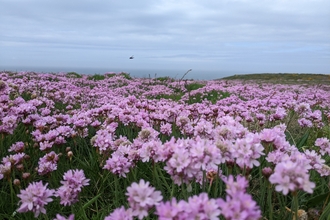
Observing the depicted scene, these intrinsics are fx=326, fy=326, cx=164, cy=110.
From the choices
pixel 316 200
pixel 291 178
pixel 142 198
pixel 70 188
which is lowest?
pixel 316 200

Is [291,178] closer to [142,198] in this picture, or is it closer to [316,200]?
[142,198]

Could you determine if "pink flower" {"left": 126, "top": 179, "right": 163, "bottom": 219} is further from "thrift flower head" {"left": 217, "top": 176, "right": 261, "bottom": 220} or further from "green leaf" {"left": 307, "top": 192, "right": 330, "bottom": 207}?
"green leaf" {"left": 307, "top": 192, "right": 330, "bottom": 207}

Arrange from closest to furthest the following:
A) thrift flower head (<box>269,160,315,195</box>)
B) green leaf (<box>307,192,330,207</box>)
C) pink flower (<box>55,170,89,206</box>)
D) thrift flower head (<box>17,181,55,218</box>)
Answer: thrift flower head (<box>269,160,315,195</box>) → thrift flower head (<box>17,181,55,218</box>) → pink flower (<box>55,170,89,206</box>) → green leaf (<box>307,192,330,207</box>)

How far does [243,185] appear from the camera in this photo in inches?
48.5

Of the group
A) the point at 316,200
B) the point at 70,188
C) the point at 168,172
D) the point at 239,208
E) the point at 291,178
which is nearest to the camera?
the point at 239,208

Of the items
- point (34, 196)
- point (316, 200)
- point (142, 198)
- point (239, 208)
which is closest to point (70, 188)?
point (34, 196)

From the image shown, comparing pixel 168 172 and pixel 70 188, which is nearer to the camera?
pixel 168 172

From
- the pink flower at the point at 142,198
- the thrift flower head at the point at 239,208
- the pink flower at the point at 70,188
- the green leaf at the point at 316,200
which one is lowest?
the green leaf at the point at 316,200

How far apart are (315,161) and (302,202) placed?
0.64 meters

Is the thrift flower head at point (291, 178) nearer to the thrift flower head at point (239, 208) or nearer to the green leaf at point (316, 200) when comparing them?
the thrift flower head at point (239, 208)

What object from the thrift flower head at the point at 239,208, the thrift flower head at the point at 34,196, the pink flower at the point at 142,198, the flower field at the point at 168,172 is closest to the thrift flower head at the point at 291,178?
the flower field at the point at 168,172

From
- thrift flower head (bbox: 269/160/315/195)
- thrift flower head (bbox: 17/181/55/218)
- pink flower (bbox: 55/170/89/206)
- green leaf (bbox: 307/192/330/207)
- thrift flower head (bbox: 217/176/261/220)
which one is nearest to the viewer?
thrift flower head (bbox: 217/176/261/220)

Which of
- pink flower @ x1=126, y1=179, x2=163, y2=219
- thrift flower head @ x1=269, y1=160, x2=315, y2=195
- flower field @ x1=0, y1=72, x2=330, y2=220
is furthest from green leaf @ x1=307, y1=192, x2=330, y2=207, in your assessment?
pink flower @ x1=126, y1=179, x2=163, y2=219

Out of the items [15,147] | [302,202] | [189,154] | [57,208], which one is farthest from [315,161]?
[15,147]
